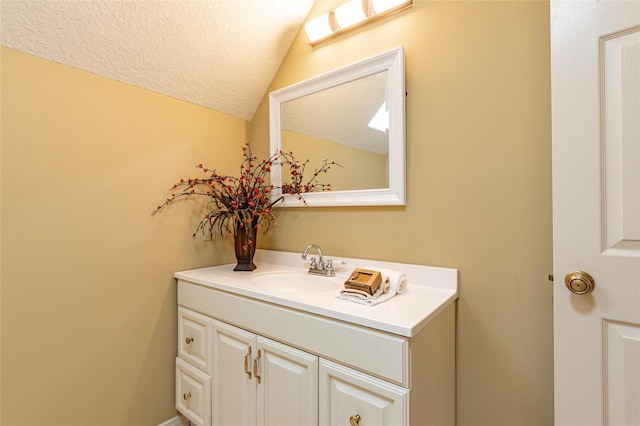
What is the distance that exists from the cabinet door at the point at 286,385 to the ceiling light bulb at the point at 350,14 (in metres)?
1.42

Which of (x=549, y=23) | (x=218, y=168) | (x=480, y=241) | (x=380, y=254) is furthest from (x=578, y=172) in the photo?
(x=218, y=168)

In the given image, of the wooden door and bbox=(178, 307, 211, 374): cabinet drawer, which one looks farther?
bbox=(178, 307, 211, 374): cabinet drawer

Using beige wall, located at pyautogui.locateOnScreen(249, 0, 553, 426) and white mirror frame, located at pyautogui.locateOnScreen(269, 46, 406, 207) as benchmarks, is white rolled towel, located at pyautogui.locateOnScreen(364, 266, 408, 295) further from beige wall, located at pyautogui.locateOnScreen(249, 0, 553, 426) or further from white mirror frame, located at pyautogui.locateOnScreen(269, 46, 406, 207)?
white mirror frame, located at pyautogui.locateOnScreen(269, 46, 406, 207)

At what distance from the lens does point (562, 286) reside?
34.9 inches

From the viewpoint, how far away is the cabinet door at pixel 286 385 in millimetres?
955

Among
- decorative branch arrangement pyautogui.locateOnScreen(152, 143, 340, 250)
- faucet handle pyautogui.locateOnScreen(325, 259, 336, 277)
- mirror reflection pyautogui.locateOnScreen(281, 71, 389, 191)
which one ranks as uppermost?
mirror reflection pyautogui.locateOnScreen(281, 71, 389, 191)

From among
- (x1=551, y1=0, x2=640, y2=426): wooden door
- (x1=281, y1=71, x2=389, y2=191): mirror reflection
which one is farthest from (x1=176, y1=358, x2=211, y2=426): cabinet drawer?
(x1=551, y1=0, x2=640, y2=426): wooden door

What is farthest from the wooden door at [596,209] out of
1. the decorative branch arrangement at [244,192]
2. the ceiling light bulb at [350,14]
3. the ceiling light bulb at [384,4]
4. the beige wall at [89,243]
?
the beige wall at [89,243]

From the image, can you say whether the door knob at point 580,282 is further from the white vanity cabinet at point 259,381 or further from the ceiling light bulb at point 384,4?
the ceiling light bulb at point 384,4

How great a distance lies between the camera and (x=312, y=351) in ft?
3.14

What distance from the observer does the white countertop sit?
84 centimetres

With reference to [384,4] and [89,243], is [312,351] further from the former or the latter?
[384,4]

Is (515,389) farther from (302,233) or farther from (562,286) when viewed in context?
(302,233)

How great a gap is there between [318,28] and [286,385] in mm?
1596
